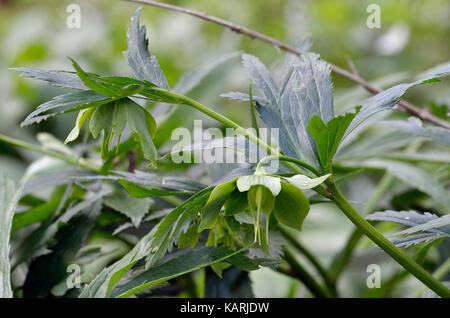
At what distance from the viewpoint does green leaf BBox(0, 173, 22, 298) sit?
14.4 inches

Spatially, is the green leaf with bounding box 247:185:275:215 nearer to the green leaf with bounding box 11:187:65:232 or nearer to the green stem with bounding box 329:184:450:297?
the green stem with bounding box 329:184:450:297

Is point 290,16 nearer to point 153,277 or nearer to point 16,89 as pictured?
point 16,89

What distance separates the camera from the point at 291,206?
0.31 metres

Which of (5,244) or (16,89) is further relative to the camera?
(16,89)

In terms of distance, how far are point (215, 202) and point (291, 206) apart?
0.05 m

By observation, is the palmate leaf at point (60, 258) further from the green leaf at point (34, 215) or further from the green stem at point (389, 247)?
the green stem at point (389, 247)

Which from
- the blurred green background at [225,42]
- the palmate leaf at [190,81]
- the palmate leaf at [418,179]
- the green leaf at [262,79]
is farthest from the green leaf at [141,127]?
the blurred green background at [225,42]

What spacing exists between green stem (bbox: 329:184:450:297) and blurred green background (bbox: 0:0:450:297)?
65 cm

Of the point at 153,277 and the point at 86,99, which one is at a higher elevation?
the point at 86,99

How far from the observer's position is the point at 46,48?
1441mm

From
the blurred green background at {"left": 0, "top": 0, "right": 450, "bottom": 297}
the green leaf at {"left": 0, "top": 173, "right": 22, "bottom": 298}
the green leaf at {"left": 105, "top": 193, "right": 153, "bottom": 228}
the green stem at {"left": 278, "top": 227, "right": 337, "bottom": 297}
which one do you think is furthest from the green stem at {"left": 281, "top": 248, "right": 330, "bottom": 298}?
the blurred green background at {"left": 0, "top": 0, "right": 450, "bottom": 297}

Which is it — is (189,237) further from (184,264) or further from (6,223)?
(6,223)

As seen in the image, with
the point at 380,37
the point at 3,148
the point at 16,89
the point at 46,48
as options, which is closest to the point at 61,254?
the point at 3,148

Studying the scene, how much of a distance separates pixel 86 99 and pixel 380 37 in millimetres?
1426
